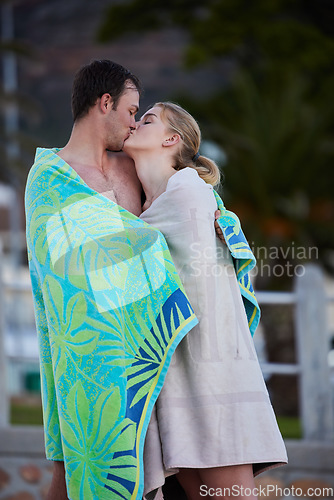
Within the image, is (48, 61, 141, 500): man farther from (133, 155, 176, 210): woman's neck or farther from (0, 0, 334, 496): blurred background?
(0, 0, 334, 496): blurred background

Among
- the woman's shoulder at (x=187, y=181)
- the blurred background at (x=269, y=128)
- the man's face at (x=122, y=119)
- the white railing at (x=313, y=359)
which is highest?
the blurred background at (x=269, y=128)

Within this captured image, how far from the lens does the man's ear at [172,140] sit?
2.86 metres

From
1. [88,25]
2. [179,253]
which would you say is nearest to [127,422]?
[179,253]

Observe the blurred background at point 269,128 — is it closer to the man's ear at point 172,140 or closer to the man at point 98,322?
the man's ear at point 172,140

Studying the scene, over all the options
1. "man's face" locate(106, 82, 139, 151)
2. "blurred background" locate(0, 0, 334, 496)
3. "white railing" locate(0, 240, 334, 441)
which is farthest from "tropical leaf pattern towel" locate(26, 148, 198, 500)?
"blurred background" locate(0, 0, 334, 496)

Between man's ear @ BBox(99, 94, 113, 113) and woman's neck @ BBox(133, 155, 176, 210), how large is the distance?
0.72 feet

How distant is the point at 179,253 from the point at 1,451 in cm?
282

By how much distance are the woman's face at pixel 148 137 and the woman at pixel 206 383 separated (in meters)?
0.15

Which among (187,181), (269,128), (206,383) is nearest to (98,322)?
(206,383)

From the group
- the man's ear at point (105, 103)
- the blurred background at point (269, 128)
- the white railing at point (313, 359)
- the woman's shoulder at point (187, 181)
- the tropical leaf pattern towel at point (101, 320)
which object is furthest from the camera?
the blurred background at point (269, 128)

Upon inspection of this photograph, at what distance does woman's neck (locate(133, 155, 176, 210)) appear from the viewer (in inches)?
112

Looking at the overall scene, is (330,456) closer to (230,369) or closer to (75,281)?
(230,369)

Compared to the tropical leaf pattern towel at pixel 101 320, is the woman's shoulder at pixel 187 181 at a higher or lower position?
higher

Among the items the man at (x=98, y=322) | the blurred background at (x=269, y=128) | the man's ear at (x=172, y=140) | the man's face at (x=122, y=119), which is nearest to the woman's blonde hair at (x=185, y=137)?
the man's ear at (x=172, y=140)
